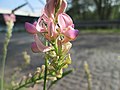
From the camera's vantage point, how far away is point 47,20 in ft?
2.08

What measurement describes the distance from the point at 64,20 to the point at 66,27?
0.02m

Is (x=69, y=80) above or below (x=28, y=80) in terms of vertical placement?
below

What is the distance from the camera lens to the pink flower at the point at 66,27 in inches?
24.2

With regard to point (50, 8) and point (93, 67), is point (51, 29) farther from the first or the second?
point (93, 67)

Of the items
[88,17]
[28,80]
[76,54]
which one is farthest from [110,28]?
[28,80]

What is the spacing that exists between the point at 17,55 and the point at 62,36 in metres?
Answer: 7.20

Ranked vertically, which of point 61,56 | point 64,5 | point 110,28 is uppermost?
point 64,5

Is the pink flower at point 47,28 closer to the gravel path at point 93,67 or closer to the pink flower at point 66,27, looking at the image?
the pink flower at point 66,27

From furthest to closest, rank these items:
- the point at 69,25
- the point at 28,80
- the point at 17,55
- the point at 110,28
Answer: the point at 110,28
the point at 17,55
the point at 28,80
the point at 69,25

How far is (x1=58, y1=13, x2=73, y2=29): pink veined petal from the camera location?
615mm

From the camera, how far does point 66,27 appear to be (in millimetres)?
626

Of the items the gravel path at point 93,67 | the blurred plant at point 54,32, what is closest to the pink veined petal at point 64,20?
the blurred plant at point 54,32

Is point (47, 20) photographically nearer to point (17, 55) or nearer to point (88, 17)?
point (17, 55)

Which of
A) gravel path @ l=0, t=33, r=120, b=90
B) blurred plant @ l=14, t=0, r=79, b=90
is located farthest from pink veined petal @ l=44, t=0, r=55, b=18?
gravel path @ l=0, t=33, r=120, b=90
